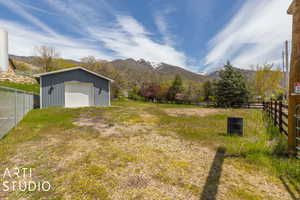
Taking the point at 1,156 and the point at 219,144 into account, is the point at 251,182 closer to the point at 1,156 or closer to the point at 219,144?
the point at 219,144

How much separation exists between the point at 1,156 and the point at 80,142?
1564 mm

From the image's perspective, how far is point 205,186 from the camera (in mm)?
2092

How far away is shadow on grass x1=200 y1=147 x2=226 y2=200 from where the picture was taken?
6.26 feet

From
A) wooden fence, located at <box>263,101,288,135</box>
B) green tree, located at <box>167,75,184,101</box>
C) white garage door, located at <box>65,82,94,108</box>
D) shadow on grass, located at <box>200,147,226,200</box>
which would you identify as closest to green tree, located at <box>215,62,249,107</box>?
green tree, located at <box>167,75,184,101</box>

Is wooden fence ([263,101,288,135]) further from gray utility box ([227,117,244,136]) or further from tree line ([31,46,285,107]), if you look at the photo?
tree line ([31,46,285,107])

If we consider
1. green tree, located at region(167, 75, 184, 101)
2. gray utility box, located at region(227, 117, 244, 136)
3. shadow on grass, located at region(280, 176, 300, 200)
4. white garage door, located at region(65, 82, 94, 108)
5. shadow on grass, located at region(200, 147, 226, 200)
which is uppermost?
green tree, located at region(167, 75, 184, 101)

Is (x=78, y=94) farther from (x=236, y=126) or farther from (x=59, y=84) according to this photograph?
(x=236, y=126)

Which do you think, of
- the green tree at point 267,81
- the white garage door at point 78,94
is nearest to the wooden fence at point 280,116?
the white garage door at point 78,94

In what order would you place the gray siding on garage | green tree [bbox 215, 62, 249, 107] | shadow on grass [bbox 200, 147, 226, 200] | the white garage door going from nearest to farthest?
shadow on grass [bbox 200, 147, 226, 200] → the gray siding on garage → the white garage door → green tree [bbox 215, 62, 249, 107]

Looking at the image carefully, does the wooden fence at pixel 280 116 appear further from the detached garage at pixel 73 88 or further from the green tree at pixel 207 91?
the green tree at pixel 207 91

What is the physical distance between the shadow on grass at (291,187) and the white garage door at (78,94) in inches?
500

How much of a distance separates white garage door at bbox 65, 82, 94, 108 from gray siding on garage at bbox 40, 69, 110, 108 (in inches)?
11.7

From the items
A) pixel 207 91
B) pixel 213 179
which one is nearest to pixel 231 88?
pixel 207 91

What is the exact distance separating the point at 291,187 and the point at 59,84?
13.4m
